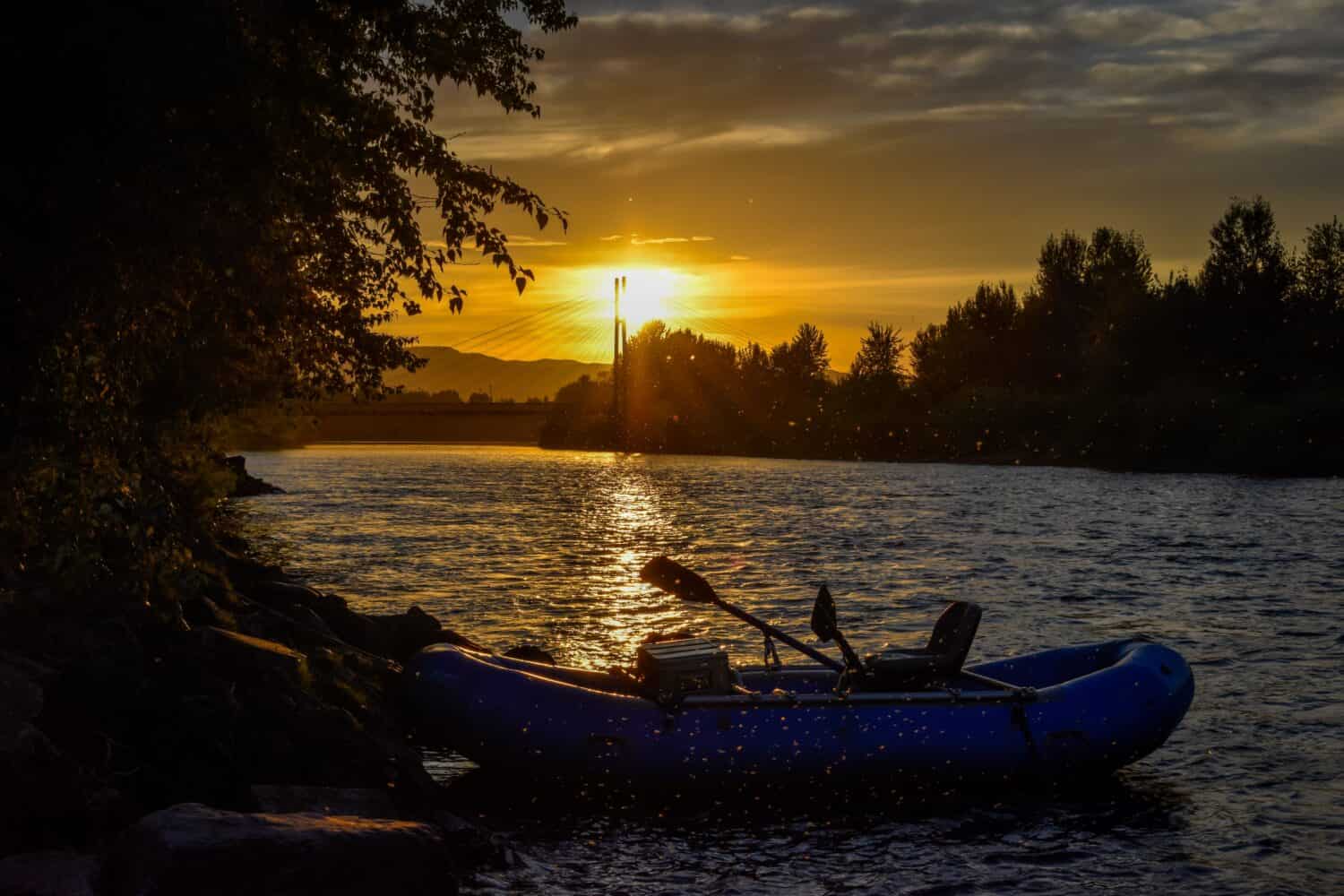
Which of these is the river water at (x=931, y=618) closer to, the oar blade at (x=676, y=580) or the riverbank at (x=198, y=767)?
the riverbank at (x=198, y=767)

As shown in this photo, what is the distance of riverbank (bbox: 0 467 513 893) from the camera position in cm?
594

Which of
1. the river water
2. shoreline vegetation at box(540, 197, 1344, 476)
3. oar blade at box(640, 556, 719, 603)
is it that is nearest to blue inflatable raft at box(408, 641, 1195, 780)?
the river water

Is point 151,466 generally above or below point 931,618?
above

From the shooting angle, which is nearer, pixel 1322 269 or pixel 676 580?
pixel 676 580

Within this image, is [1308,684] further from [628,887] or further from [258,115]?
[258,115]

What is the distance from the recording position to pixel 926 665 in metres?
10.3

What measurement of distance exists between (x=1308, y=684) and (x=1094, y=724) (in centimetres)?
591

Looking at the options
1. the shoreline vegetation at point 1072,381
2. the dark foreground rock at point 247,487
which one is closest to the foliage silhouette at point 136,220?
the dark foreground rock at point 247,487

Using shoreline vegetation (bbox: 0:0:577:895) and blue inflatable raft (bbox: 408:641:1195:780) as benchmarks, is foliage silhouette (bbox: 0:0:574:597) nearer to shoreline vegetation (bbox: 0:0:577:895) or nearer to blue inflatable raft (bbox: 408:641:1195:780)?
shoreline vegetation (bbox: 0:0:577:895)

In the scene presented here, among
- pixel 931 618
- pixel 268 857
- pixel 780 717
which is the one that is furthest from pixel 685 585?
pixel 931 618

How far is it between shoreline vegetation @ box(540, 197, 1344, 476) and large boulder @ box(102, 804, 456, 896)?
59.9 m

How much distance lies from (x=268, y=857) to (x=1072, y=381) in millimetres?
88300

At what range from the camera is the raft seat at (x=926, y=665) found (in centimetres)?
1023

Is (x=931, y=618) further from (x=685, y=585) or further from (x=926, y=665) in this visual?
(x=685, y=585)
